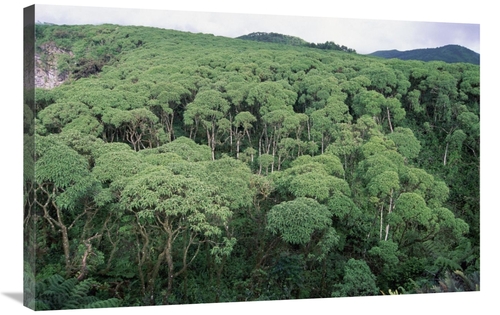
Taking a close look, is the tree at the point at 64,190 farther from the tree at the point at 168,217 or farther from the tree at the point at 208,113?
the tree at the point at 208,113

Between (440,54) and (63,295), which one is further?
(440,54)

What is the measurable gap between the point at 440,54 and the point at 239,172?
4.14m

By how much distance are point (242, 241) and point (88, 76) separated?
10.7 feet

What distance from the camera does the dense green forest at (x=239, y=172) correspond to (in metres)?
8.34

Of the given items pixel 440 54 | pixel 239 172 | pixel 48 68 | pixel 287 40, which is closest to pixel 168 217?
pixel 239 172

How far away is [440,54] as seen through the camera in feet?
35.4

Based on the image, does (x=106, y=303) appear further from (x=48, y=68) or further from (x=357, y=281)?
(x=357, y=281)

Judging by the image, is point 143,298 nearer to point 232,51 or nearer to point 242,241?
point 242,241

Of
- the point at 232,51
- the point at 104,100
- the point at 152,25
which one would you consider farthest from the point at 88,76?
the point at 232,51

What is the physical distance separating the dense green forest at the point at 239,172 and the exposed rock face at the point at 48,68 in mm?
29

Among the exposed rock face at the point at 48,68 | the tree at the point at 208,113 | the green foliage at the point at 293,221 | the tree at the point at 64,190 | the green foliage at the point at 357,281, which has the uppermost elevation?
the exposed rock face at the point at 48,68

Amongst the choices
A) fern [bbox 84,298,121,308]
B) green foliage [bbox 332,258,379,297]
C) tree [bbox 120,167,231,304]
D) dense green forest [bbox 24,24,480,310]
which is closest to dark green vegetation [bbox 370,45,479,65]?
dense green forest [bbox 24,24,480,310]

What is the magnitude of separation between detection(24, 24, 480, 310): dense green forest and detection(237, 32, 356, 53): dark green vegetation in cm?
14

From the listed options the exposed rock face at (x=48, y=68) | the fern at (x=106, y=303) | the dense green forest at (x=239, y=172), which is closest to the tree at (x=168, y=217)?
the dense green forest at (x=239, y=172)
